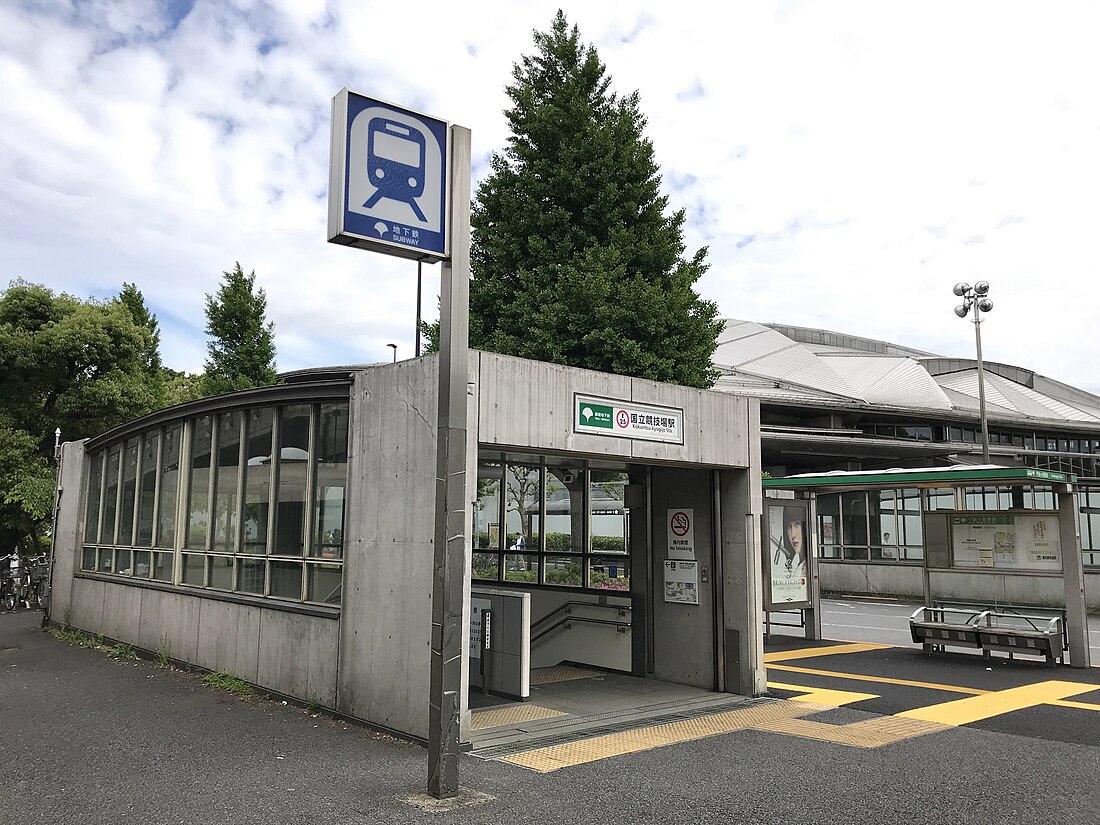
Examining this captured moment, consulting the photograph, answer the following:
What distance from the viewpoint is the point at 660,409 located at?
369 inches

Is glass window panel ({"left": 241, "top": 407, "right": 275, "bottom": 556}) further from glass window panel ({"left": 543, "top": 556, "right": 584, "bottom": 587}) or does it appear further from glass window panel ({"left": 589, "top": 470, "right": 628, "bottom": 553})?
glass window panel ({"left": 589, "top": 470, "right": 628, "bottom": 553})

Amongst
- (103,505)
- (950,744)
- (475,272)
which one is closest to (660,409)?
(950,744)

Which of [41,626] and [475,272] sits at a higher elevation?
[475,272]

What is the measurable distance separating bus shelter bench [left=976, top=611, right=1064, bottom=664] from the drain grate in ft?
15.9

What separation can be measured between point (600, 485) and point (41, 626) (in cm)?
1176

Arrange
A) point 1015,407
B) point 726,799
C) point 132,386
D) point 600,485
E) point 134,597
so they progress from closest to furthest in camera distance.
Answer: point 726,799
point 600,485
point 134,597
point 132,386
point 1015,407

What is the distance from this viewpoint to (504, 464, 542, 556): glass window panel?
486 inches

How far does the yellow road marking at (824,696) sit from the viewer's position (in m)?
9.64

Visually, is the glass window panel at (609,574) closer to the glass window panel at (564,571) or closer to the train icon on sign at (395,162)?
the glass window panel at (564,571)

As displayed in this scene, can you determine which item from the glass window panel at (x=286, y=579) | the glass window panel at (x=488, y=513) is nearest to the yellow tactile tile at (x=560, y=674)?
the glass window panel at (x=488, y=513)

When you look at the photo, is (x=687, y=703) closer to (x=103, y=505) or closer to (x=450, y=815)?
(x=450, y=815)

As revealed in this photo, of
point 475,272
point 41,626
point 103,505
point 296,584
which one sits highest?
point 475,272

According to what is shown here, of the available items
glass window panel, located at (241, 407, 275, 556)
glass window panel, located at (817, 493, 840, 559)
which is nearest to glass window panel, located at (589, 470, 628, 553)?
glass window panel, located at (241, 407, 275, 556)

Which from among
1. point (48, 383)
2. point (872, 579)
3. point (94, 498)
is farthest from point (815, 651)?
point (48, 383)
